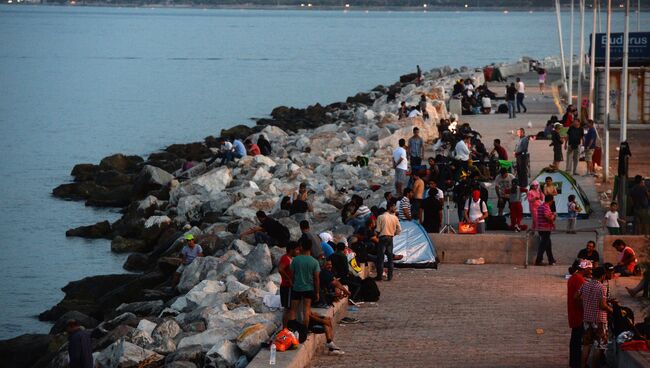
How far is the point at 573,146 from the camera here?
1194 inches

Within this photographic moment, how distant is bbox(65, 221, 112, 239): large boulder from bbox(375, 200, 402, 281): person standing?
585 inches

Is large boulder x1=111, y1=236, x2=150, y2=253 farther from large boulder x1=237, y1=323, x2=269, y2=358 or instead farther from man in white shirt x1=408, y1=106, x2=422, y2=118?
large boulder x1=237, y1=323, x2=269, y2=358

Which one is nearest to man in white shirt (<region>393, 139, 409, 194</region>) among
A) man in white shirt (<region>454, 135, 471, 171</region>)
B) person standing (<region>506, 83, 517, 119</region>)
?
man in white shirt (<region>454, 135, 471, 171</region>)

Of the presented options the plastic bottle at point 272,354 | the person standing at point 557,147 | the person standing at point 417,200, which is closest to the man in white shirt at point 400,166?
the person standing at point 417,200

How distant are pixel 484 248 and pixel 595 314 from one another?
7804 millimetres

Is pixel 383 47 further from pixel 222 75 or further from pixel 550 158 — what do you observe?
pixel 550 158

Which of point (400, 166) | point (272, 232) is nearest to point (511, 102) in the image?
point (400, 166)

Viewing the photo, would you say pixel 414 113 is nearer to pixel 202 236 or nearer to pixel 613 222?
pixel 202 236

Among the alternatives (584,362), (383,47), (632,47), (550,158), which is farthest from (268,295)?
(383,47)

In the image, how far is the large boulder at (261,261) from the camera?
2216 cm

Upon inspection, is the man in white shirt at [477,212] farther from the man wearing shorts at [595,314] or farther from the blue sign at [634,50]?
the blue sign at [634,50]

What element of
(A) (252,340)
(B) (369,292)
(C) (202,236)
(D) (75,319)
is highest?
(A) (252,340)

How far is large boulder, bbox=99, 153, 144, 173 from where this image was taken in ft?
153

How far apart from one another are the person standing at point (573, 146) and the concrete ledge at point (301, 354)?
13.4 m
